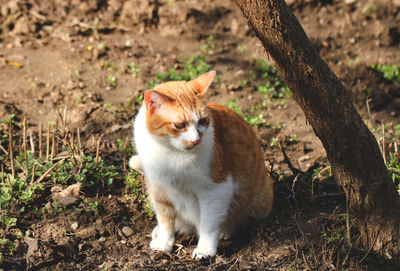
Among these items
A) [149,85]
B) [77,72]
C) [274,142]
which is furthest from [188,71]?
[274,142]

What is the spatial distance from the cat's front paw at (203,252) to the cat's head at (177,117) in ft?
2.60

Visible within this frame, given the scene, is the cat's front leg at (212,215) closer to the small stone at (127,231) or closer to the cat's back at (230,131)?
the cat's back at (230,131)

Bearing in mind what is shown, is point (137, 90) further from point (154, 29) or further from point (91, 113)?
point (154, 29)

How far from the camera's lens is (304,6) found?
6.14 m

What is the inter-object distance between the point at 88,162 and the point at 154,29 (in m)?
2.64

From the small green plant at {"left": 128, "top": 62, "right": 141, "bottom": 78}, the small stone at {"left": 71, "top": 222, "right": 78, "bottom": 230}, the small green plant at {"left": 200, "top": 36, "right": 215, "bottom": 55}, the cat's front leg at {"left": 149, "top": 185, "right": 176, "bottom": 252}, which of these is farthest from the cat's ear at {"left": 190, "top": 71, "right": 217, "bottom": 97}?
the small green plant at {"left": 200, "top": 36, "right": 215, "bottom": 55}

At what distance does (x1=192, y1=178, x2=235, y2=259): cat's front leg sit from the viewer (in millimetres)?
3176

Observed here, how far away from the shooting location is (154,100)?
2836mm

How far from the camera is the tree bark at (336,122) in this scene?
246 centimetres

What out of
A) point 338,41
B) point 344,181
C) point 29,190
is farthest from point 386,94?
point 29,190

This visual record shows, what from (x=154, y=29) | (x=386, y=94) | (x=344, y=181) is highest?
(x=154, y=29)

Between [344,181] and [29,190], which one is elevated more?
[29,190]

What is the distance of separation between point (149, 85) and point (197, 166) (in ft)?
7.37

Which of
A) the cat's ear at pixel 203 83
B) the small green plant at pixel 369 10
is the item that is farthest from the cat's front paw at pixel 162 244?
the small green plant at pixel 369 10
